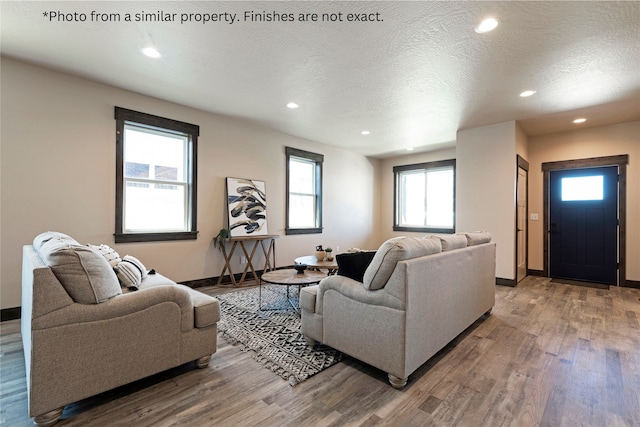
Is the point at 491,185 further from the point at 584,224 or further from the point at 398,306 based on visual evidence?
the point at 398,306

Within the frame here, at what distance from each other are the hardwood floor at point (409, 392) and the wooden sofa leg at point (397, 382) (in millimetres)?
39

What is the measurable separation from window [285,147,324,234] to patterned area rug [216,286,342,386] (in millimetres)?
2167

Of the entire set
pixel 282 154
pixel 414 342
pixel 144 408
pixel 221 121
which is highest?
pixel 221 121

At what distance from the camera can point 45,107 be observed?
3.22 meters

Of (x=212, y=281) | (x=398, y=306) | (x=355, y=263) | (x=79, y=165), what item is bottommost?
(x=212, y=281)

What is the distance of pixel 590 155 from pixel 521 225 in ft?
5.43

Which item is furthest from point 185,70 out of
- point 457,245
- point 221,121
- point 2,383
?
point 457,245

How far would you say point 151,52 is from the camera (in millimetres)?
2818

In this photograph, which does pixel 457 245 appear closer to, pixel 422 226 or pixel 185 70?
pixel 185 70

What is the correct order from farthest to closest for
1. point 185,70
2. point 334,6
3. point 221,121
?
point 221,121 → point 185,70 → point 334,6

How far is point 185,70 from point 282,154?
2590mm

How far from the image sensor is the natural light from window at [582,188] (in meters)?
4.99

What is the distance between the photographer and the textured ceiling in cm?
223

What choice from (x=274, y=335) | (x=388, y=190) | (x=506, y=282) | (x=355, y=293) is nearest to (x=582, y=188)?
(x=506, y=282)
